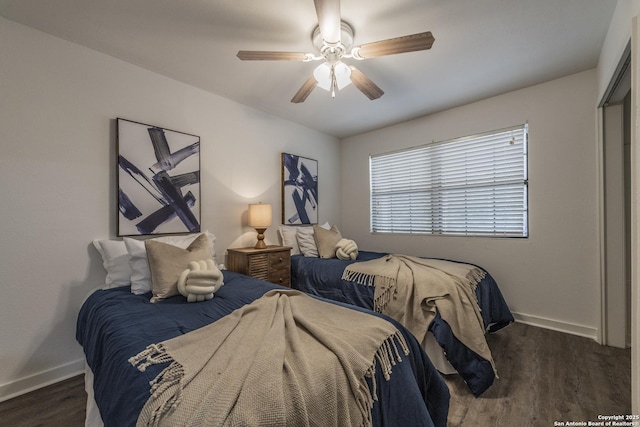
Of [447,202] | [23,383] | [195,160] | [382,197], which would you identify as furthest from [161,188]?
[447,202]

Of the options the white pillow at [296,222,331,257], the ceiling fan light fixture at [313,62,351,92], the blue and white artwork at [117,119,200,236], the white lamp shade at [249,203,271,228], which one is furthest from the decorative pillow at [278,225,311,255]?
the ceiling fan light fixture at [313,62,351,92]

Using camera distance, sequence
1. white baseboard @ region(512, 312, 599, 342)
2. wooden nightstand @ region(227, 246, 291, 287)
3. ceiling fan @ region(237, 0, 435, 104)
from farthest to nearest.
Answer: wooden nightstand @ region(227, 246, 291, 287), white baseboard @ region(512, 312, 599, 342), ceiling fan @ region(237, 0, 435, 104)

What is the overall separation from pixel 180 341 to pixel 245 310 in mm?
334

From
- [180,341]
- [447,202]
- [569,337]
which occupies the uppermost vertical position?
[447,202]

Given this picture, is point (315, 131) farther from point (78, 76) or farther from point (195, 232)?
point (78, 76)

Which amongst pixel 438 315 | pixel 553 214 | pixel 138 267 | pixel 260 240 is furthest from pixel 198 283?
pixel 553 214

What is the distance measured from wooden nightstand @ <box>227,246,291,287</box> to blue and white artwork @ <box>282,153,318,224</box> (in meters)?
0.71

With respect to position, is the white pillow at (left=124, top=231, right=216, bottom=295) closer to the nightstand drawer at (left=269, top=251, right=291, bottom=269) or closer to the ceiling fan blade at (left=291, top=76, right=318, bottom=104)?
the nightstand drawer at (left=269, top=251, right=291, bottom=269)

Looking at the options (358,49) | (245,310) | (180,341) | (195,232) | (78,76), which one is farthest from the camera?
(195,232)

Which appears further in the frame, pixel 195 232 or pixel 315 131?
pixel 315 131

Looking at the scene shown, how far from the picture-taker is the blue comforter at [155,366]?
96 cm

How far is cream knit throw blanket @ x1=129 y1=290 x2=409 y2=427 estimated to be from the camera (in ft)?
2.55

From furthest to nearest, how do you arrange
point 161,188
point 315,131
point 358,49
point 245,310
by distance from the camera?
point 315,131
point 161,188
point 358,49
point 245,310

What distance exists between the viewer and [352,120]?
3.71 m
